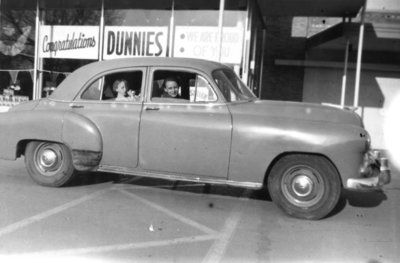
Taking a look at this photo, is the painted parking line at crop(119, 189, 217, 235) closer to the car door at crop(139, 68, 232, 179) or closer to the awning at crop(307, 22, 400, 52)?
the car door at crop(139, 68, 232, 179)

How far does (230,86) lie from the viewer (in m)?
6.09

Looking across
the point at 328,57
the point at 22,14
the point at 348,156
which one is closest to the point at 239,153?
the point at 348,156

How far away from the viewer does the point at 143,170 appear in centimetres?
595

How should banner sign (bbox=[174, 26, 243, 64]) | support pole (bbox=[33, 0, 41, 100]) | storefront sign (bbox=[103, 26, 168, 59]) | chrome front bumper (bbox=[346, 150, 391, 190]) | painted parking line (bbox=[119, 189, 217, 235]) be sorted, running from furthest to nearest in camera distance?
support pole (bbox=[33, 0, 41, 100]) → storefront sign (bbox=[103, 26, 168, 59]) → banner sign (bbox=[174, 26, 243, 64]) → chrome front bumper (bbox=[346, 150, 391, 190]) → painted parking line (bbox=[119, 189, 217, 235])

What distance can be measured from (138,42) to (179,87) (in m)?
5.28

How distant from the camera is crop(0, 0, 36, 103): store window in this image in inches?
470

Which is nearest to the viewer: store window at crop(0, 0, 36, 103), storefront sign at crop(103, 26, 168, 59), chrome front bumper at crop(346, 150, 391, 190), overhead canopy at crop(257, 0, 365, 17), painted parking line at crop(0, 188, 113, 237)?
painted parking line at crop(0, 188, 113, 237)

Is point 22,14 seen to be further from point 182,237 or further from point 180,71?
point 182,237

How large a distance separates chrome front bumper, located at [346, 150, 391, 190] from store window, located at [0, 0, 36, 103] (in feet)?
29.2

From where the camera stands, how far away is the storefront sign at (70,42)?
11430 millimetres

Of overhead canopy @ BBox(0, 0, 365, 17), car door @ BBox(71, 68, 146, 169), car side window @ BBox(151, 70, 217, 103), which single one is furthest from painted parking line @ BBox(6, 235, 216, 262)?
overhead canopy @ BBox(0, 0, 365, 17)

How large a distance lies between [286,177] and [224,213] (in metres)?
0.83

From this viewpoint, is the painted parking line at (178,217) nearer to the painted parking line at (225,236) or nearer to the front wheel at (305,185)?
the painted parking line at (225,236)

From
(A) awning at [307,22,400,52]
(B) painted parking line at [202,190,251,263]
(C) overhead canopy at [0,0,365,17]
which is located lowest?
(B) painted parking line at [202,190,251,263]
